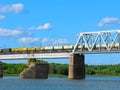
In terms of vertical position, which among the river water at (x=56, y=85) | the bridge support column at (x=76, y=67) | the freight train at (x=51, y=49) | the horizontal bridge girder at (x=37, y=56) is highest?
the freight train at (x=51, y=49)

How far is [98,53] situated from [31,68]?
19222mm

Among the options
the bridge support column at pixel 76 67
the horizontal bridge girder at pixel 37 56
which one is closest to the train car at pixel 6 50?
the horizontal bridge girder at pixel 37 56

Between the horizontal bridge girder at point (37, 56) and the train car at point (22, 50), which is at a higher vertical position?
the train car at point (22, 50)

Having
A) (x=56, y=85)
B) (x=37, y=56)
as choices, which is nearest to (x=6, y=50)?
(x=37, y=56)

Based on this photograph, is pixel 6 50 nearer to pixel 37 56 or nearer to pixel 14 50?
pixel 14 50

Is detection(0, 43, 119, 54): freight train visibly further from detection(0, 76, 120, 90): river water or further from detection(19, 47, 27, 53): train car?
detection(0, 76, 120, 90): river water

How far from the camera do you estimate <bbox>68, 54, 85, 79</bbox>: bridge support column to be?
498ft

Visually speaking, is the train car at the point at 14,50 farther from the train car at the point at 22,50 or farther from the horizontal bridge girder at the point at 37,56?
the horizontal bridge girder at the point at 37,56

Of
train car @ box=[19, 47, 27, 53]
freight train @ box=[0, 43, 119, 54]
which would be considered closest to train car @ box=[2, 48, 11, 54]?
freight train @ box=[0, 43, 119, 54]

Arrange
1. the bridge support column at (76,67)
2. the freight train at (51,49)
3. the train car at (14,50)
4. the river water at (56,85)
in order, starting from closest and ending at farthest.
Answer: the river water at (56,85) → the bridge support column at (76,67) → the freight train at (51,49) → the train car at (14,50)

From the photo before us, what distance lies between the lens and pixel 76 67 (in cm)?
15225

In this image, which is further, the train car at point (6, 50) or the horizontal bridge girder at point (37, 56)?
the train car at point (6, 50)

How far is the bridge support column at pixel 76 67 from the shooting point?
15188 centimetres

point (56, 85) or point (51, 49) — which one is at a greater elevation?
point (51, 49)
